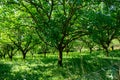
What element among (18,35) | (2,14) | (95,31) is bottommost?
(18,35)

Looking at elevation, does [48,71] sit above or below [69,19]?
below

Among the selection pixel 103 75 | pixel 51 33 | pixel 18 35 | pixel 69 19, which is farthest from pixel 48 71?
pixel 18 35

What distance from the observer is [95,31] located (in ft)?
67.4

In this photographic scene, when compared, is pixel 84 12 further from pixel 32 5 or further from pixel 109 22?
pixel 32 5

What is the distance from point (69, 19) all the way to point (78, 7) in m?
1.32

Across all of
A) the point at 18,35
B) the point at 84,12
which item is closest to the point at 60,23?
the point at 84,12

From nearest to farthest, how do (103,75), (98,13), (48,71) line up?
(103,75), (98,13), (48,71)

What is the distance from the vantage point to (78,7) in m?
20.8

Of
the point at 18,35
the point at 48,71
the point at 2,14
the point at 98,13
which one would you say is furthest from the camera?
the point at 18,35

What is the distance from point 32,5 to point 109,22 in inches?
309

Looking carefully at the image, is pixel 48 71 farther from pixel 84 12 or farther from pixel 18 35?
pixel 18 35

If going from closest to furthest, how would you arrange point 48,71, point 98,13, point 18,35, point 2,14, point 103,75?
point 103,75, point 98,13, point 48,71, point 2,14, point 18,35

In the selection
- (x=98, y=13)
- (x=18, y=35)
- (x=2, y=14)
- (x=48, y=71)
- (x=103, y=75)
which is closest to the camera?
(x=103, y=75)

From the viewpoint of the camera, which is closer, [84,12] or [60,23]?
[84,12]
